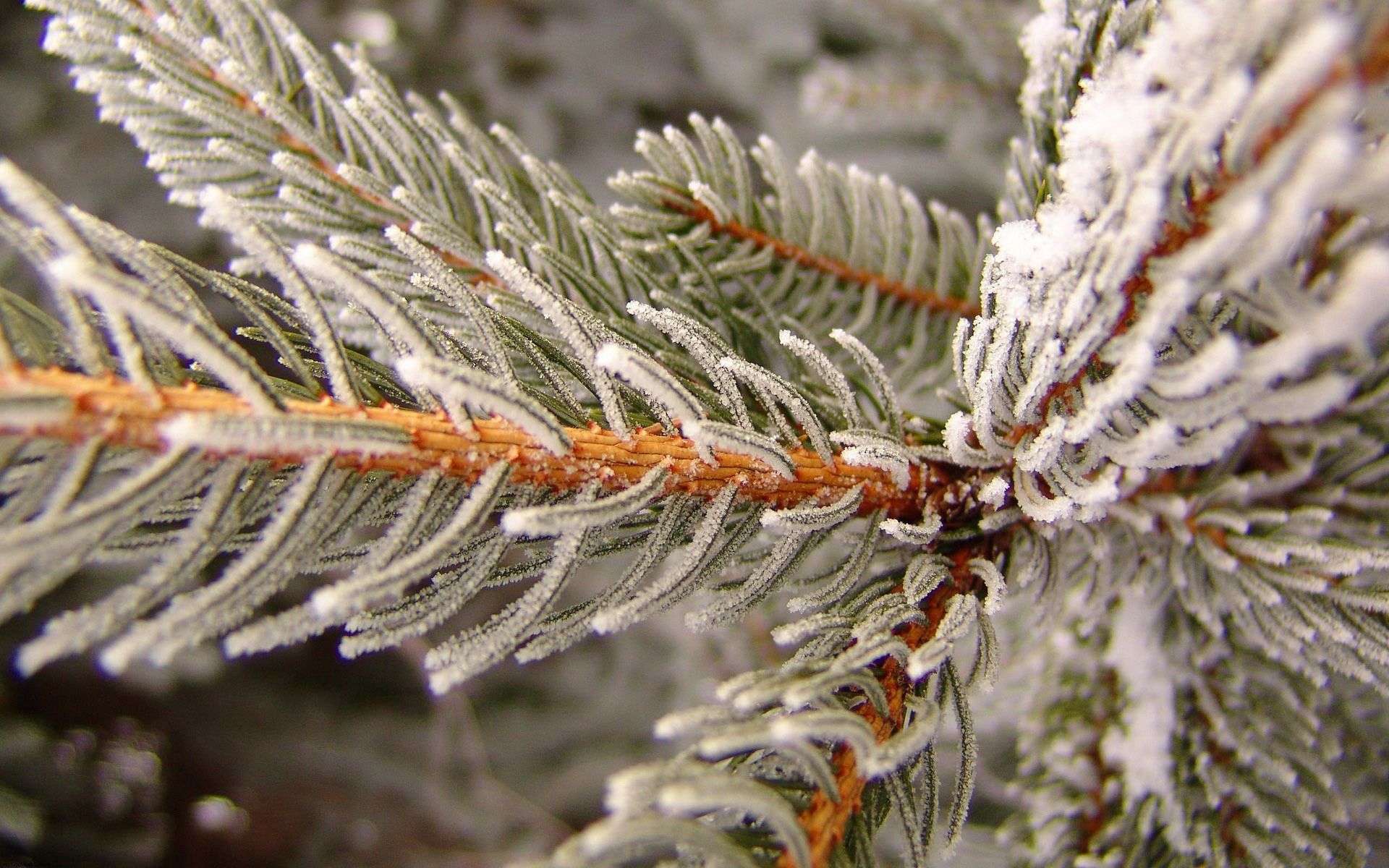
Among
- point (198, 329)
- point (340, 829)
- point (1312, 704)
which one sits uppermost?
point (1312, 704)

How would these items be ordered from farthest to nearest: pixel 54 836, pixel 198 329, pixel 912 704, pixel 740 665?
1. pixel 740 665
2. pixel 54 836
3. pixel 912 704
4. pixel 198 329

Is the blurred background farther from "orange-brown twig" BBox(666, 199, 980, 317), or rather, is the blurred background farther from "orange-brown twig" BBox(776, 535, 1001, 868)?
"orange-brown twig" BBox(776, 535, 1001, 868)

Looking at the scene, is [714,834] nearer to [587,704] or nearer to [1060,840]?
[1060,840]

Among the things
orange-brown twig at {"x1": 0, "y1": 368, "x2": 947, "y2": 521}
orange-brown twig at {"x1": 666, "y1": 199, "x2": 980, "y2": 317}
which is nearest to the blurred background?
orange-brown twig at {"x1": 666, "y1": 199, "x2": 980, "y2": 317}

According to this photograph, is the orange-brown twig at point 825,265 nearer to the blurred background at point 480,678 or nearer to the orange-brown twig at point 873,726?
the orange-brown twig at point 873,726

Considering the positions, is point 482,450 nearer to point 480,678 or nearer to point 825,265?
point 825,265

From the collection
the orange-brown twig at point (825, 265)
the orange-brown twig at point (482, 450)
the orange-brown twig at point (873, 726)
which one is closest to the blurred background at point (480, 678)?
the orange-brown twig at point (825, 265)

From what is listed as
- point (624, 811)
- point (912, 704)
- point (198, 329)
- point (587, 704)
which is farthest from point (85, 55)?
point (587, 704)
